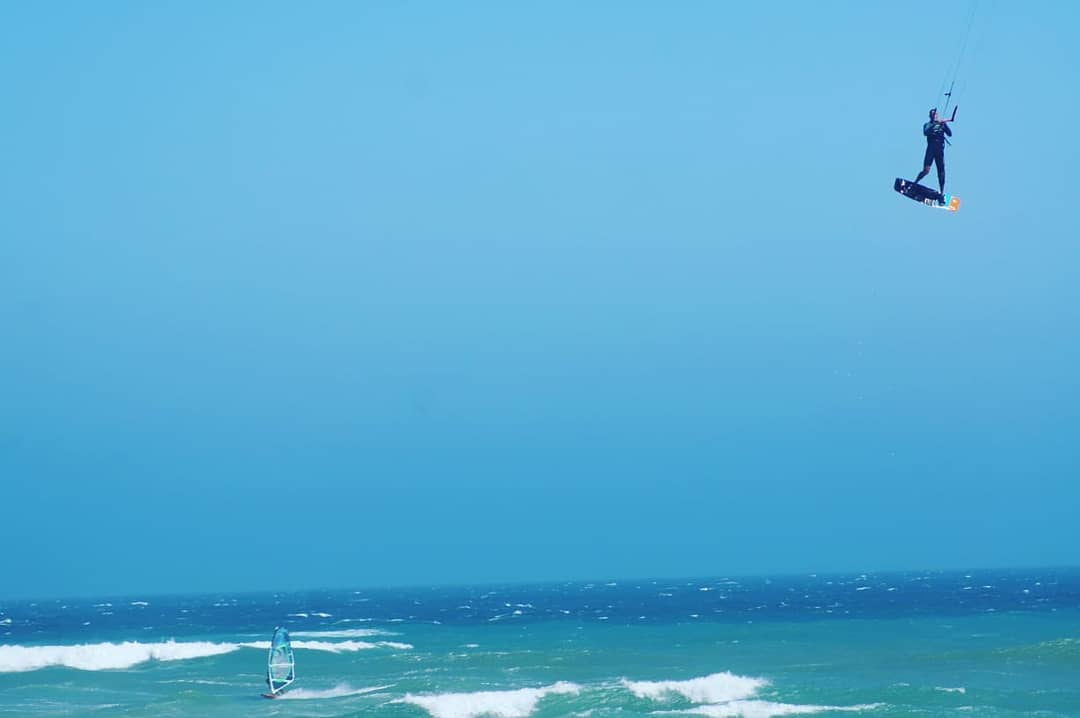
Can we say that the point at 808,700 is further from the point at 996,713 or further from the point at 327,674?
the point at 327,674

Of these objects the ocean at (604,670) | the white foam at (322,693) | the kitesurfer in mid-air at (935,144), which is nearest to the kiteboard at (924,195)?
the kitesurfer in mid-air at (935,144)

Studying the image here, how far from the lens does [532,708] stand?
28.9m

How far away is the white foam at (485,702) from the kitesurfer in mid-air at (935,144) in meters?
15.2

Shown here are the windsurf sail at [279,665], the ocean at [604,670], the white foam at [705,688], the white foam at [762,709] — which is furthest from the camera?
the windsurf sail at [279,665]

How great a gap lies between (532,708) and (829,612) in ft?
133

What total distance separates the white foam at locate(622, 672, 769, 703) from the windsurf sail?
29.1ft

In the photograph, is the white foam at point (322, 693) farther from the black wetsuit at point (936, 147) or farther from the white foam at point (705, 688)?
the black wetsuit at point (936, 147)

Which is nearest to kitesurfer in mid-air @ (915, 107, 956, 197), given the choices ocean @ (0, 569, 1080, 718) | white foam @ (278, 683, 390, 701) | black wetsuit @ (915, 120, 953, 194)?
black wetsuit @ (915, 120, 953, 194)

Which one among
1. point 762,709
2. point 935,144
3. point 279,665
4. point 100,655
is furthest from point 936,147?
point 100,655

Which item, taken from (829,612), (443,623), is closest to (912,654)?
(829,612)

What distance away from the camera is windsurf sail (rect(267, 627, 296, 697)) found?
3341 centimetres

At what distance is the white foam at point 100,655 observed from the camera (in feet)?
144

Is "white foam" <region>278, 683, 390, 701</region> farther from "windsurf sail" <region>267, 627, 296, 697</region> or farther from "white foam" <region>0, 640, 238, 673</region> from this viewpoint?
"white foam" <region>0, 640, 238, 673</region>

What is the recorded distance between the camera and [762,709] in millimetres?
27609
